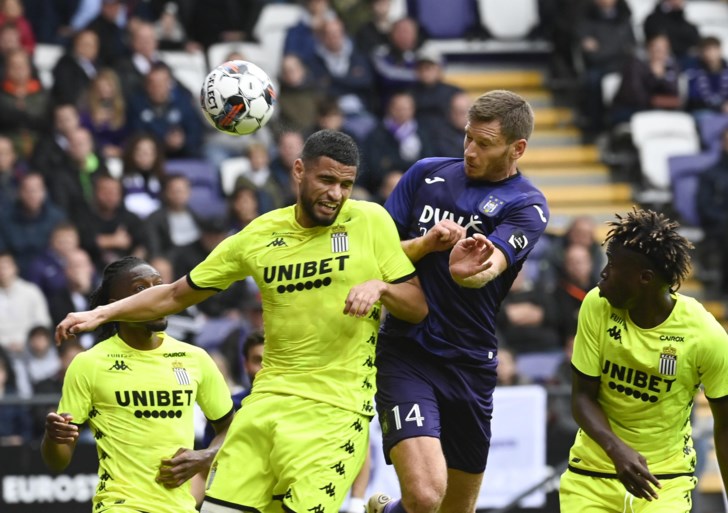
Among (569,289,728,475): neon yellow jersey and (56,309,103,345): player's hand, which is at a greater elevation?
(56,309,103,345): player's hand

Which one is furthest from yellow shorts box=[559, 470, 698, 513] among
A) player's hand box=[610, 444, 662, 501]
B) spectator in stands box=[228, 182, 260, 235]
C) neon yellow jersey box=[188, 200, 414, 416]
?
spectator in stands box=[228, 182, 260, 235]

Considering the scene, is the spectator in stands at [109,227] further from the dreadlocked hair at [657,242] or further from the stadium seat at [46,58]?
the dreadlocked hair at [657,242]

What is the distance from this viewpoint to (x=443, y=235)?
8.05 m

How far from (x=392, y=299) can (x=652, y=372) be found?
1456 mm

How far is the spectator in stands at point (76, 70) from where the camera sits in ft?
53.3

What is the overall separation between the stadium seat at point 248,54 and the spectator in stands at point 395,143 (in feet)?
5.74

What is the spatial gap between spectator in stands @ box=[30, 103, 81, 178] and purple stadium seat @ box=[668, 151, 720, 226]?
22.6 feet

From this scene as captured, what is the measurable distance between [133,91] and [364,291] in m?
9.62

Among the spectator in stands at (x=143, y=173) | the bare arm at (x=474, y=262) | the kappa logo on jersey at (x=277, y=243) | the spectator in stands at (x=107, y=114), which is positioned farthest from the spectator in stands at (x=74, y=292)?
the bare arm at (x=474, y=262)

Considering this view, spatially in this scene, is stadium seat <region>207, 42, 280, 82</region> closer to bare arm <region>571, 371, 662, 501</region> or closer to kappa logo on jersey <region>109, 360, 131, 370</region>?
kappa logo on jersey <region>109, 360, 131, 370</region>

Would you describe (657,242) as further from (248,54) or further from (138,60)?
(248,54)

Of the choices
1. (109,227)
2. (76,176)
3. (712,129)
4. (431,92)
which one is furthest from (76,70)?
(712,129)

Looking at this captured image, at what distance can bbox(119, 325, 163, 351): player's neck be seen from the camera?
8398mm

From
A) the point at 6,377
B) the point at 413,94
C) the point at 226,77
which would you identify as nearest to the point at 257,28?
the point at 413,94
